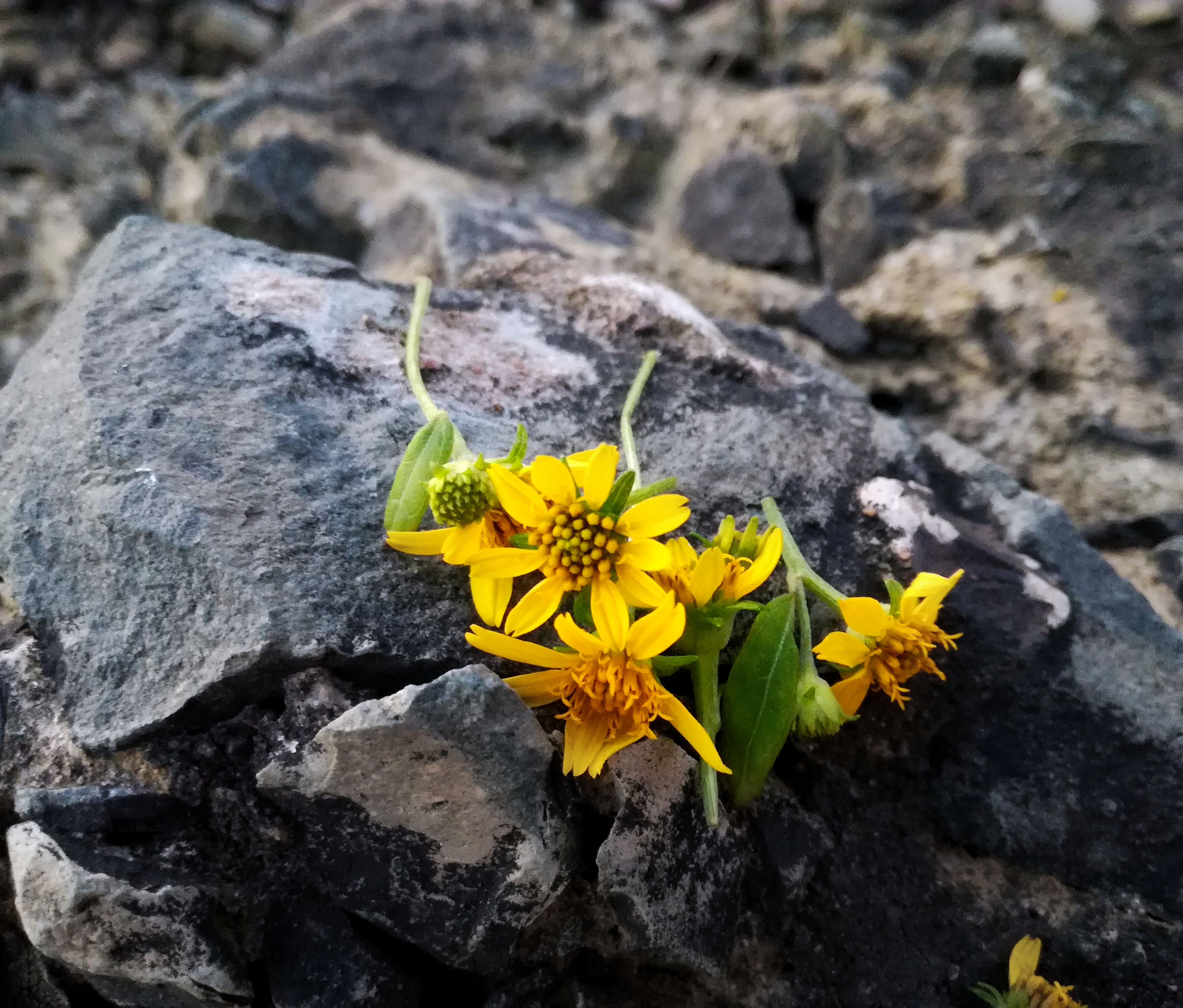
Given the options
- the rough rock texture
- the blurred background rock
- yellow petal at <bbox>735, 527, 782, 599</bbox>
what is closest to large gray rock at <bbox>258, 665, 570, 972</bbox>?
the rough rock texture

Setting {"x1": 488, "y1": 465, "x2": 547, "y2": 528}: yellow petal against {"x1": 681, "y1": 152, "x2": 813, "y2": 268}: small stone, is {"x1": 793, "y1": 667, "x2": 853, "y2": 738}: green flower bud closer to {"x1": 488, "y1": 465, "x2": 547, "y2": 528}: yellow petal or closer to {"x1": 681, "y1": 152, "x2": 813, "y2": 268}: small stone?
{"x1": 488, "y1": 465, "x2": 547, "y2": 528}: yellow petal

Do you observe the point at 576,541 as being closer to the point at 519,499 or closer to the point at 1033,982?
the point at 519,499

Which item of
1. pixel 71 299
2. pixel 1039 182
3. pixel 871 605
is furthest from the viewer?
pixel 1039 182

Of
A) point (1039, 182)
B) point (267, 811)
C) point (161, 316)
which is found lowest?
point (267, 811)

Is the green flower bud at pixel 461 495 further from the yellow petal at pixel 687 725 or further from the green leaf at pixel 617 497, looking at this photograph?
the yellow petal at pixel 687 725

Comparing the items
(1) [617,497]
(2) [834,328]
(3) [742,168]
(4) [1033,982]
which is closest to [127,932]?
(1) [617,497]

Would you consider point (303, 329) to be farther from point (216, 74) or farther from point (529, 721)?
point (216, 74)

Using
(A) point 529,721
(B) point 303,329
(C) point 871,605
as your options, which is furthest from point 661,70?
(A) point 529,721
